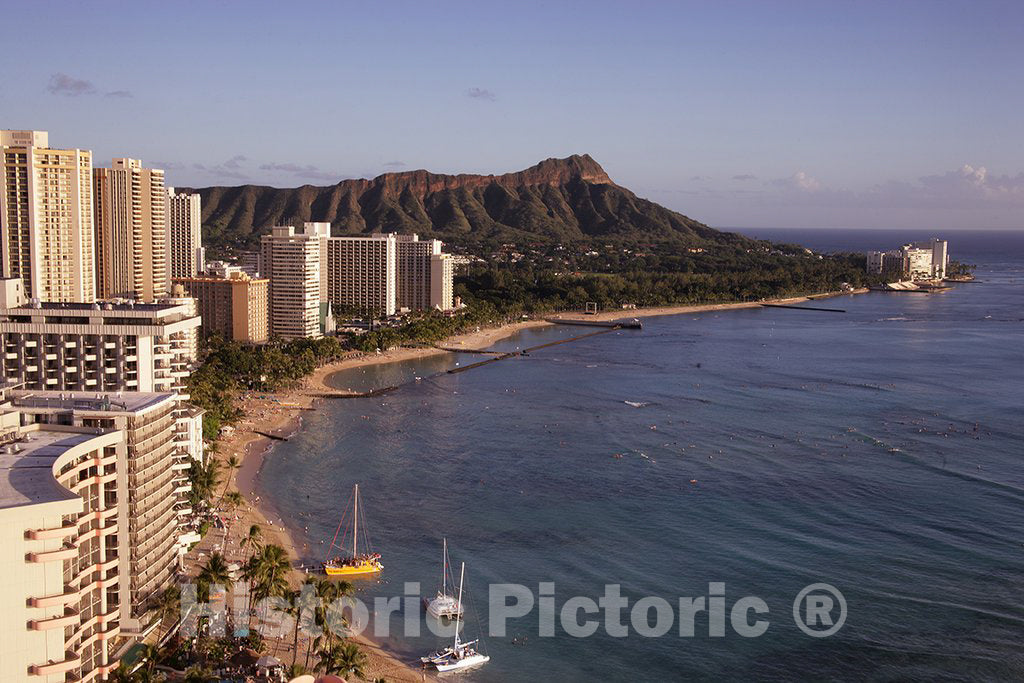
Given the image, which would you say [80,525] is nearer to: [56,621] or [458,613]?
[56,621]

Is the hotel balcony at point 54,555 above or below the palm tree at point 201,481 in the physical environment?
above

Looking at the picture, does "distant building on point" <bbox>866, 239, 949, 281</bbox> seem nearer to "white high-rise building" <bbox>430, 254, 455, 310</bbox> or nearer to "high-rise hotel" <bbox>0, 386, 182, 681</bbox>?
"white high-rise building" <bbox>430, 254, 455, 310</bbox>

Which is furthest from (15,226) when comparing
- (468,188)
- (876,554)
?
(468,188)

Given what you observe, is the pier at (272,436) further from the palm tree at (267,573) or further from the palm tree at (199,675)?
the palm tree at (199,675)

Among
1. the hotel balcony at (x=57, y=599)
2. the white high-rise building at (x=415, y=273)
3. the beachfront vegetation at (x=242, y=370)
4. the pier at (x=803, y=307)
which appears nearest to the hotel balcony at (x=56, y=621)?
the hotel balcony at (x=57, y=599)

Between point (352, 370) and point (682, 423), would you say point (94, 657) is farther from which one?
point (352, 370)

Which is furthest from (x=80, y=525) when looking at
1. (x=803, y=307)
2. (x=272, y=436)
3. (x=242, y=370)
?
(x=803, y=307)
